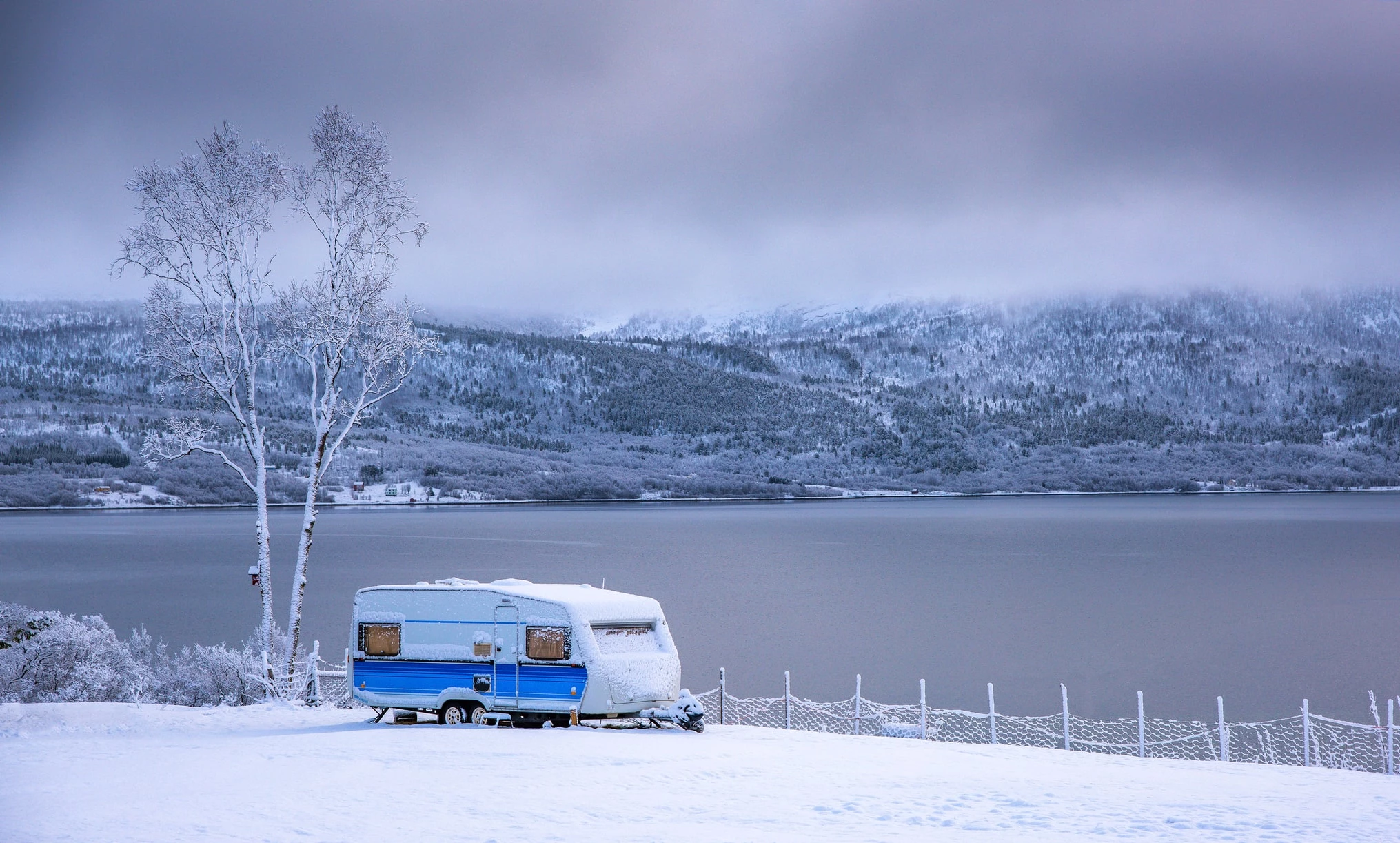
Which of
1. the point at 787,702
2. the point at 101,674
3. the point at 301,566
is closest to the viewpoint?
the point at 787,702

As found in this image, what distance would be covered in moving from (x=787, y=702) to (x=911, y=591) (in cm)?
4300

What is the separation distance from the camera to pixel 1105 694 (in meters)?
35.4

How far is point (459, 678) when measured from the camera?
1709 centimetres

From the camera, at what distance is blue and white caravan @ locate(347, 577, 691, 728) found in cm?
1667

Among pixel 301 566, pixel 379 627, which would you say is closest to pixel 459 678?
pixel 379 627

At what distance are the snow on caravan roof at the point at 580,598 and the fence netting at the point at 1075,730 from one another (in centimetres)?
590

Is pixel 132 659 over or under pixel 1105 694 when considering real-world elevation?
over

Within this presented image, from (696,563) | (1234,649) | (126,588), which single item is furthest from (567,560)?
(1234,649)

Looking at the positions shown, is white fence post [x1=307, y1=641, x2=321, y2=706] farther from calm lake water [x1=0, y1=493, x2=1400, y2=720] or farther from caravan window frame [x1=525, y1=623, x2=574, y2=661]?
calm lake water [x1=0, y1=493, x2=1400, y2=720]

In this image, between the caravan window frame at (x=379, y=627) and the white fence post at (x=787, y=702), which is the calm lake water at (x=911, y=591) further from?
the caravan window frame at (x=379, y=627)

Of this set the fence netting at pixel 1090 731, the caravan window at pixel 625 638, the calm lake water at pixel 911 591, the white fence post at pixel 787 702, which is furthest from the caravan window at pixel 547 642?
the calm lake water at pixel 911 591

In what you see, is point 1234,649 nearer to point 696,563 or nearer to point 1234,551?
point 696,563

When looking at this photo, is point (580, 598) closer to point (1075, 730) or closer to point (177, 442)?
point (177, 442)

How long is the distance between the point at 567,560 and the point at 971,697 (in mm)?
50055
